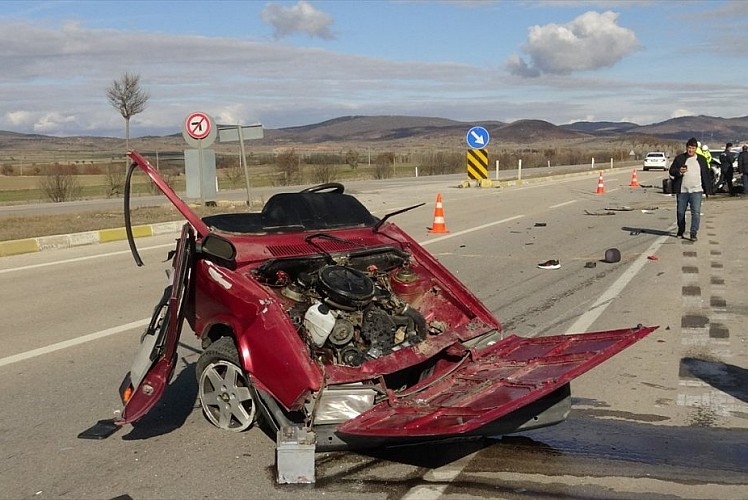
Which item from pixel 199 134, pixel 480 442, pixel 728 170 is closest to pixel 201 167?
pixel 199 134

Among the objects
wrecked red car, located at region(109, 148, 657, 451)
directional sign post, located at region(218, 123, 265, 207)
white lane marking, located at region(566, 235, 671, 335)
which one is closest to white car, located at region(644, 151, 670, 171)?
directional sign post, located at region(218, 123, 265, 207)

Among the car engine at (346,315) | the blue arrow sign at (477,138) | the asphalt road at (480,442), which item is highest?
the blue arrow sign at (477,138)

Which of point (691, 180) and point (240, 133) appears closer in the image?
point (691, 180)

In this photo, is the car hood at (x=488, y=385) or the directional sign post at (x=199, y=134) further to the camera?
the directional sign post at (x=199, y=134)

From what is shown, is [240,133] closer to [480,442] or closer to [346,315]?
[346,315]

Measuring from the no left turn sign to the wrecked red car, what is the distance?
1270cm

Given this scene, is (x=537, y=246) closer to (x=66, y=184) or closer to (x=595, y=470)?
(x=595, y=470)

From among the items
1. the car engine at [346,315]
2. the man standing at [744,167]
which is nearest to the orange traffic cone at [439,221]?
the car engine at [346,315]

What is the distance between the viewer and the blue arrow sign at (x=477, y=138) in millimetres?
29969

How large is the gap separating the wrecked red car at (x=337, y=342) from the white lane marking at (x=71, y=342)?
2424mm

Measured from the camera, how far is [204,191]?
60.6 ft

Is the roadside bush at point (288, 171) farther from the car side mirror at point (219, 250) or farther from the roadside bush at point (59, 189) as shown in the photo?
the car side mirror at point (219, 250)

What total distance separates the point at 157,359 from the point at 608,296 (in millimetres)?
6121

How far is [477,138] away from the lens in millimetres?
30109
